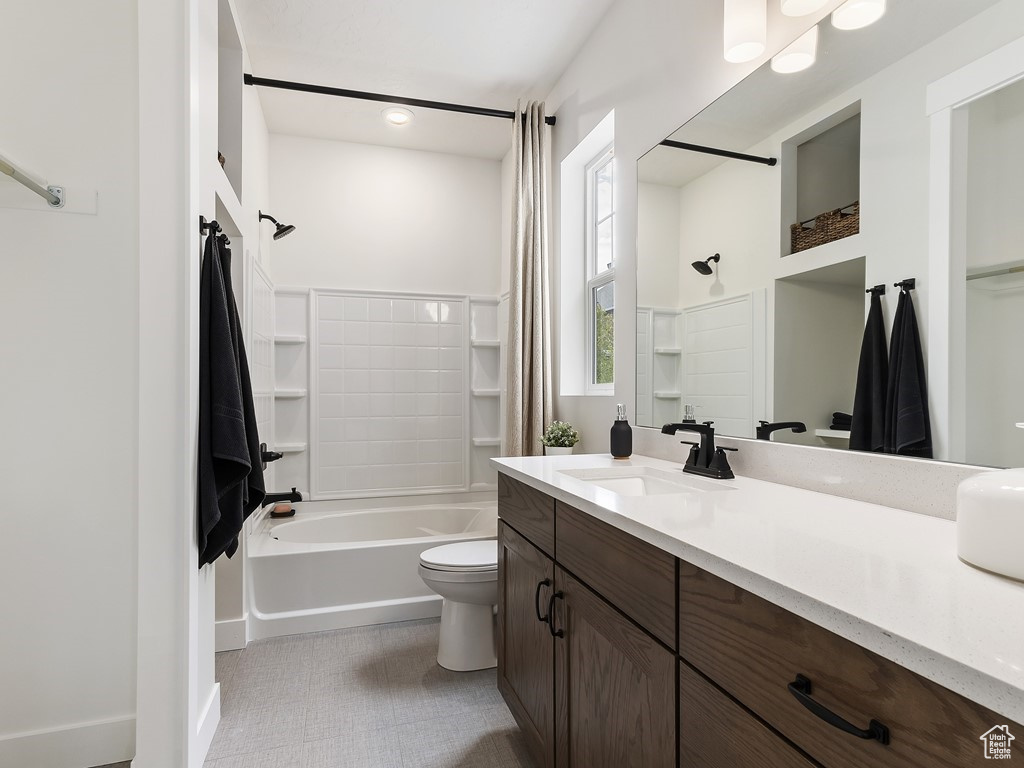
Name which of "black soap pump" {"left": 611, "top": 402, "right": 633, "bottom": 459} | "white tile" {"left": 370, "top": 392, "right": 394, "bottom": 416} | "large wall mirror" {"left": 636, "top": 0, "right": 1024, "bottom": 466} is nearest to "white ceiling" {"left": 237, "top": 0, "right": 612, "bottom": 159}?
"large wall mirror" {"left": 636, "top": 0, "right": 1024, "bottom": 466}

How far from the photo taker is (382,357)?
12.1 ft

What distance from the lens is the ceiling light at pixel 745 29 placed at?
59.7 inches

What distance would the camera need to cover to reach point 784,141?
1491 mm

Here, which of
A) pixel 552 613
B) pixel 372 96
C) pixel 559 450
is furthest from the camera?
pixel 372 96

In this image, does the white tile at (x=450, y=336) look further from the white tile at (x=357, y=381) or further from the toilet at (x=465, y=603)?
the toilet at (x=465, y=603)

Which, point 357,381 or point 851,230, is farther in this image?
point 357,381

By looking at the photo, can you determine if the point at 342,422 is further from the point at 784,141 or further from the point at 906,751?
the point at 906,751

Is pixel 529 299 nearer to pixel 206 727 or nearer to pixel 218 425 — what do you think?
pixel 218 425

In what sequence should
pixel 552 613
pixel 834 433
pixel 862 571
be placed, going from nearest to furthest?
pixel 862 571 → pixel 834 433 → pixel 552 613

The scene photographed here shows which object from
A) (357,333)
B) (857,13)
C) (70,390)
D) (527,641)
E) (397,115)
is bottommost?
(527,641)

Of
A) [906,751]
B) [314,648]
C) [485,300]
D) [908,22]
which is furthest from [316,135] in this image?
[906,751]

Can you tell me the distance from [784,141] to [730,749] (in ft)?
4.65

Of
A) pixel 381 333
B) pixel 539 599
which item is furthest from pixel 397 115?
pixel 539 599

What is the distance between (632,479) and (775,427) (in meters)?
0.46
